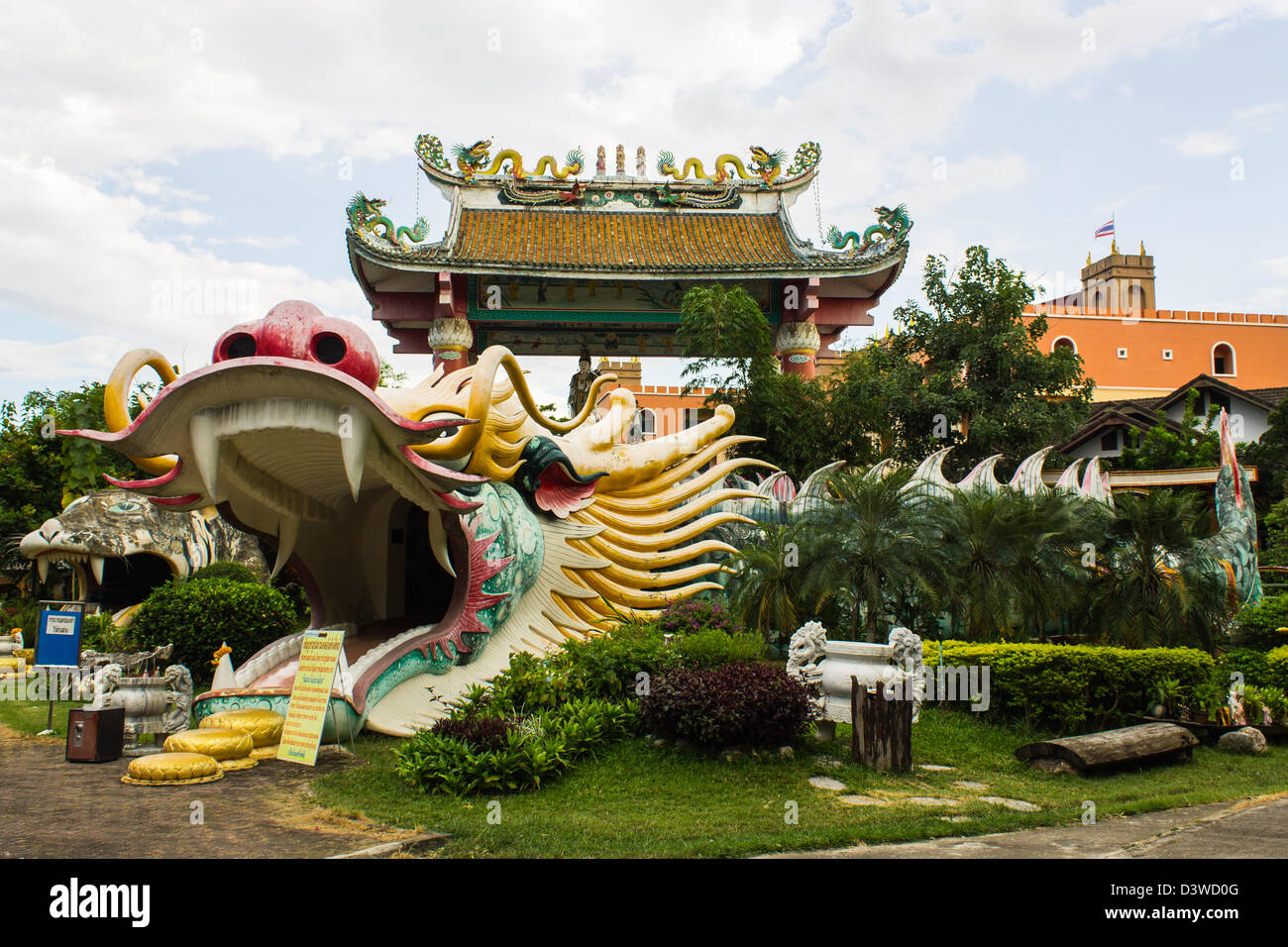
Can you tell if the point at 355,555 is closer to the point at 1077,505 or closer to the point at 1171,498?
the point at 1077,505

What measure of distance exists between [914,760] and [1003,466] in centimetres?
1034

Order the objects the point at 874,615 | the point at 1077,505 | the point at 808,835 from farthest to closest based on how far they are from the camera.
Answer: the point at 1077,505 < the point at 874,615 < the point at 808,835

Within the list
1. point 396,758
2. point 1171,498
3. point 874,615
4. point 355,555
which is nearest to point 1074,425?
point 1171,498

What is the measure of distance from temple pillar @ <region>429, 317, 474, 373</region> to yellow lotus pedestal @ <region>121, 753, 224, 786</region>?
13.5 m

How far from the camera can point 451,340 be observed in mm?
19938

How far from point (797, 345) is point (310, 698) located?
14633 millimetres

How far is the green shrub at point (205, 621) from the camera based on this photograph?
12.0 meters

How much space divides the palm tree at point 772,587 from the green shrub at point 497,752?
310 centimetres

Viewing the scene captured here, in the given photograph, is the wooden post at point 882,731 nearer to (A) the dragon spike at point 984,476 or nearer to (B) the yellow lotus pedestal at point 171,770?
(B) the yellow lotus pedestal at point 171,770

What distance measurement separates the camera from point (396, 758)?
289 inches

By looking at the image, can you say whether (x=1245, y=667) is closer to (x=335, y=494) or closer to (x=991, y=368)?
(x=991, y=368)

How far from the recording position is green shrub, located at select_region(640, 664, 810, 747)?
7383 mm

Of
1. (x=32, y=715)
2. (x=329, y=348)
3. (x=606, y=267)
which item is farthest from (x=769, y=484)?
(x=32, y=715)

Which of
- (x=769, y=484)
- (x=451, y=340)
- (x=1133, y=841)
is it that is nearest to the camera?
(x=1133, y=841)
